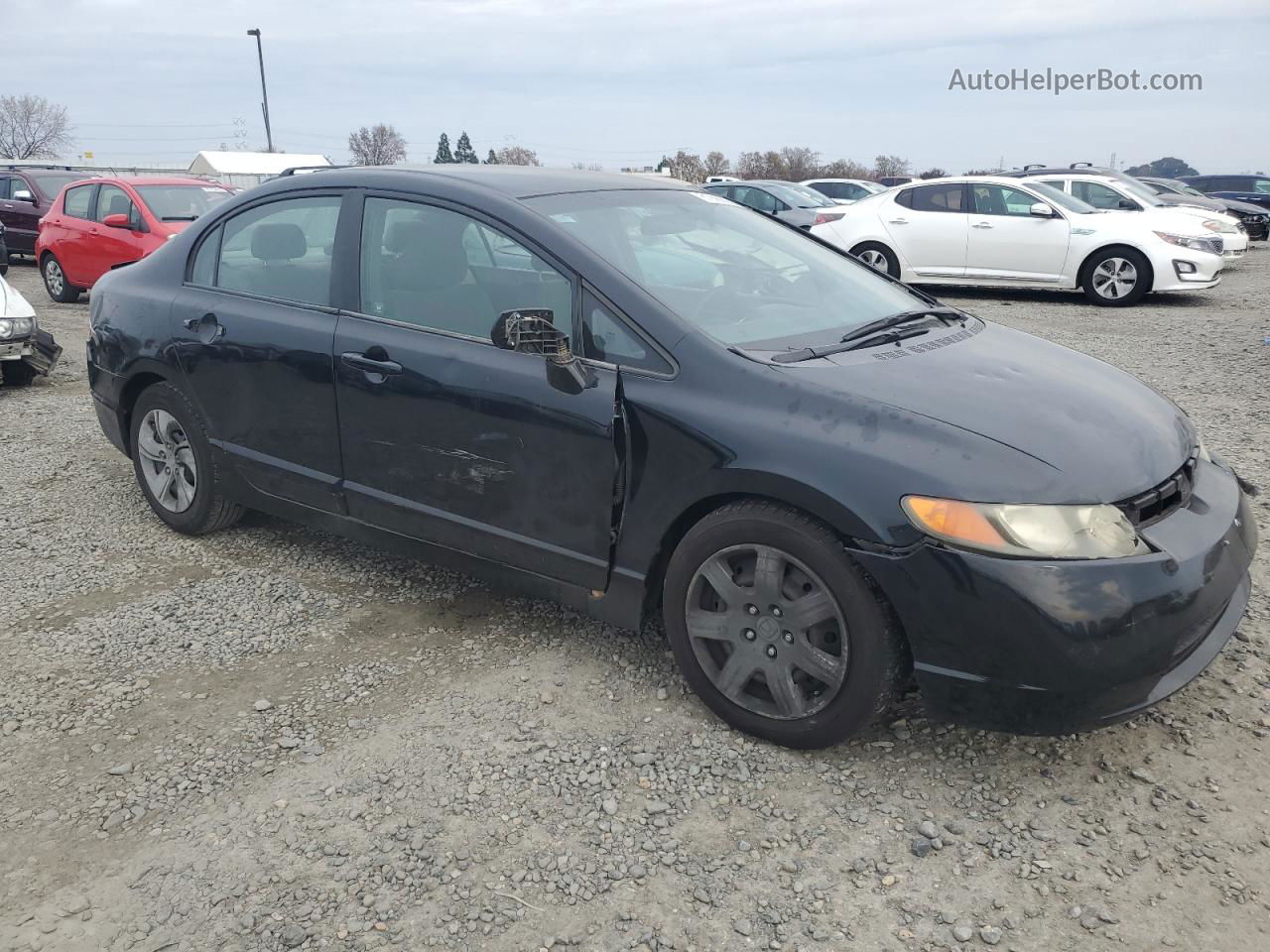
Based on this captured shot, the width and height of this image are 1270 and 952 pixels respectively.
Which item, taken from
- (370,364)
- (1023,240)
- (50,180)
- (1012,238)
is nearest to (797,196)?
(1012,238)

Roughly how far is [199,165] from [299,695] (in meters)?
45.2

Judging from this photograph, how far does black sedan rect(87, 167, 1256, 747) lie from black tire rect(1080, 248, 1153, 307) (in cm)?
938

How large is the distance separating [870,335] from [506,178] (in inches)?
58.4

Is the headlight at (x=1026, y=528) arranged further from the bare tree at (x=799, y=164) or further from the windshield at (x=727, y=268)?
the bare tree at (x=799, y=164)

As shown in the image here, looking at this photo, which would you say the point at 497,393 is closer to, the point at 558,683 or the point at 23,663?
the point at 558,683

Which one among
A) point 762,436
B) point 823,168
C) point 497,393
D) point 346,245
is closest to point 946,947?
point 762,436

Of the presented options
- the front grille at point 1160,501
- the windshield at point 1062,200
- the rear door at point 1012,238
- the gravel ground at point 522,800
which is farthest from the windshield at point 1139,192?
the front grille at point 1160,501

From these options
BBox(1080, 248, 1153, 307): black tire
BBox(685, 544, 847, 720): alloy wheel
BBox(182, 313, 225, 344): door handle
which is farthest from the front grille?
BBox(1080, 248, 1153, 307): black tire

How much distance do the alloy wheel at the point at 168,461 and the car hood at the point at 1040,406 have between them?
116 inches

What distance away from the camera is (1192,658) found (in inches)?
108

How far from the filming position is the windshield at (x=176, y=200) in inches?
466

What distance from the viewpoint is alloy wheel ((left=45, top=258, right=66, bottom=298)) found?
13.0 m

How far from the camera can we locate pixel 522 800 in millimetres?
2805

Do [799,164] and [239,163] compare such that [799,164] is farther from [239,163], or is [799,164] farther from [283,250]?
[283,250]
